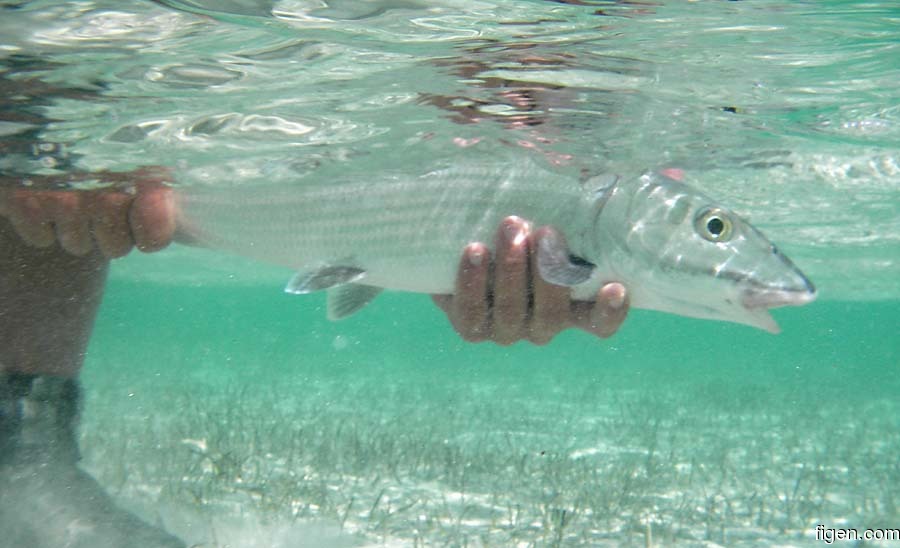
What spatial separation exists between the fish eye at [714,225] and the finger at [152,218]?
5.83 metres

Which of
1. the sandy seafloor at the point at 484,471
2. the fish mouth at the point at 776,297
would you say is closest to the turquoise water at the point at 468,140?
the sandy seafloor at the point at 484,471

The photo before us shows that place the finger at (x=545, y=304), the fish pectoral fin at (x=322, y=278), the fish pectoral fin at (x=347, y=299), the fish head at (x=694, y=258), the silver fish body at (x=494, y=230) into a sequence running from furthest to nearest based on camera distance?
the fish pectoral fin at (x=347, y=299)
the fish pectoral fin at (x=322, y=278)
the finger at (x=545, y=304)
the silver fish body at (x=494, y=230)
the fish head at (x=694, y=258)

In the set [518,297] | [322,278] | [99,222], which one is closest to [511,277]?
[518,297]

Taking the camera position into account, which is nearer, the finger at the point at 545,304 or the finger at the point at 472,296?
the finger at the point at 545,304

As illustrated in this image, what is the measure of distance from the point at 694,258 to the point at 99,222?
21.2 feet

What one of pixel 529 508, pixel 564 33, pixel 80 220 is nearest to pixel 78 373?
pixel 80 220

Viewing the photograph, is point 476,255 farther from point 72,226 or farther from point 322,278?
point 72,226

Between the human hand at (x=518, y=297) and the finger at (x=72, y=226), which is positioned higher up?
the human hand at (x=518, y=297)

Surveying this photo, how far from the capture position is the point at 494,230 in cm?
600

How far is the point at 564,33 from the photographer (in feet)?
22.1

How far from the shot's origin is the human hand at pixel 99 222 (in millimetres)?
7441

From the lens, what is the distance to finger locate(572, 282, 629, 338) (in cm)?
540

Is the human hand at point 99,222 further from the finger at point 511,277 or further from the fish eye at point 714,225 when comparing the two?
the fish eye at point 714,225

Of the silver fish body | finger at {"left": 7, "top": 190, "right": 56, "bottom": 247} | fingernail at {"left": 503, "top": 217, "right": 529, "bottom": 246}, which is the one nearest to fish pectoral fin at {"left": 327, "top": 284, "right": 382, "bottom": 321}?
the silver fish body
